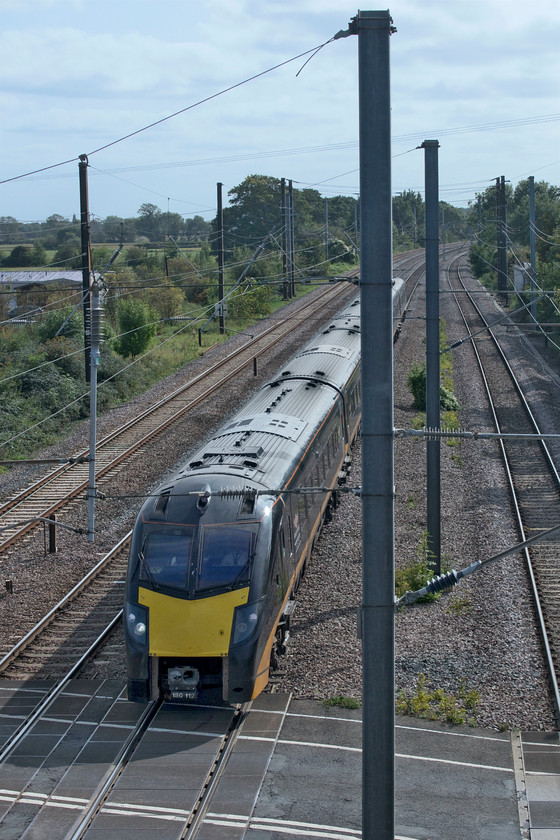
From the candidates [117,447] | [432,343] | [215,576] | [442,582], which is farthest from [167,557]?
[117,447]

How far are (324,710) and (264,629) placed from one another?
1.39 meters

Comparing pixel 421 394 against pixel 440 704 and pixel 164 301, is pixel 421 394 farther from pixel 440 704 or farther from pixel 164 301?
pixel 164 301

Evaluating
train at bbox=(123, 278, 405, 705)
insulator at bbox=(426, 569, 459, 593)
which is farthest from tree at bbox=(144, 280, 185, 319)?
insulator at bbox=(426, 569, 459, 593)

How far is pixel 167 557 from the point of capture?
1148 cm

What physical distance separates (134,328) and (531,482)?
2272 cm

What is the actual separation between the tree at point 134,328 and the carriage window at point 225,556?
27494mm

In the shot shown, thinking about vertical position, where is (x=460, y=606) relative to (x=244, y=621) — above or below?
below

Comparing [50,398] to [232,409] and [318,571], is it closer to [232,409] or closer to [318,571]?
[232,409]

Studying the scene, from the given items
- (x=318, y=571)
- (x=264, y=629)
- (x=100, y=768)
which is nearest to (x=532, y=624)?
(x=318, y=571)

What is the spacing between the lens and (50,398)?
3075cm

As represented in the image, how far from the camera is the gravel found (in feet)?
40.1

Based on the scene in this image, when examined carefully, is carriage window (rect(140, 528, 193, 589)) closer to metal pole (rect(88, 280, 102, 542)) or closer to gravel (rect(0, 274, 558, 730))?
gravel (rect(0, 274, 558, 730))

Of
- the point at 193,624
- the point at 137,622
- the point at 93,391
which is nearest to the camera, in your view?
the point at 193,624

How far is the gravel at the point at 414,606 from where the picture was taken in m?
12.2
